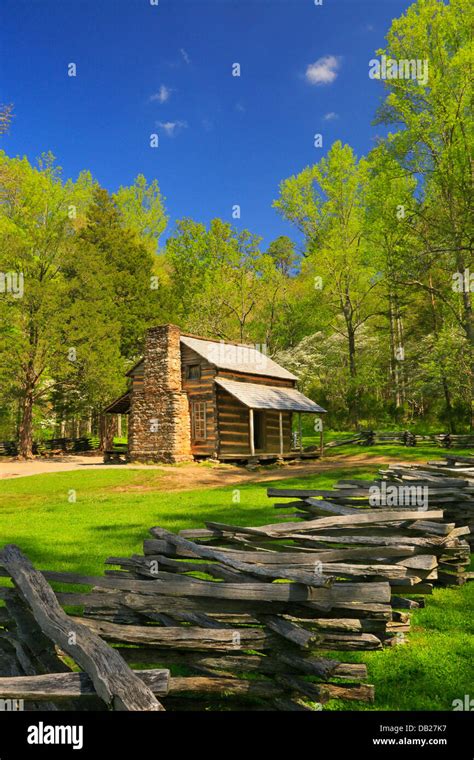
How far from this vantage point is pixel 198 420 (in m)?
27.7

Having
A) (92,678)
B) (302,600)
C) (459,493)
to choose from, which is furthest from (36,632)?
(459,493)

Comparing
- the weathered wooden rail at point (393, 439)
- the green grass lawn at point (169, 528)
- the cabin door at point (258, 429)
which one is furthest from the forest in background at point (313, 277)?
the green grass lawn at point (169, 528)

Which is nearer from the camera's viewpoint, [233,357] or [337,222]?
[233,357]

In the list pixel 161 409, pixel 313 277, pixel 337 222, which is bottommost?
pixel 161 409

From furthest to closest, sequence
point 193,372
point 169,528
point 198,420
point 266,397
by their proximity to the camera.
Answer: point 193,372
point 266,397
point 198,420
point 169,528

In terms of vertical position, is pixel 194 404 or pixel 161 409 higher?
pixel 194 404

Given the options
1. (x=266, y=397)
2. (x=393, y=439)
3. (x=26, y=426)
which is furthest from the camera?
(x=26, y=426)

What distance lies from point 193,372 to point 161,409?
2.64 meters

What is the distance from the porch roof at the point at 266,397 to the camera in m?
26.2

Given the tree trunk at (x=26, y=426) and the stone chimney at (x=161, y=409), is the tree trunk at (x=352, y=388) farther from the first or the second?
Result: the tree trunk at (x=26, y=426)

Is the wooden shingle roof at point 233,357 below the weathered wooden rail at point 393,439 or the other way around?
the other way around

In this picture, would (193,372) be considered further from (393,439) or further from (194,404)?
(393,439)

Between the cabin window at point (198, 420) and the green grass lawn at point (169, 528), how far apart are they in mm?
5454

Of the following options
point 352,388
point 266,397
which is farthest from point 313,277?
point 266,397
